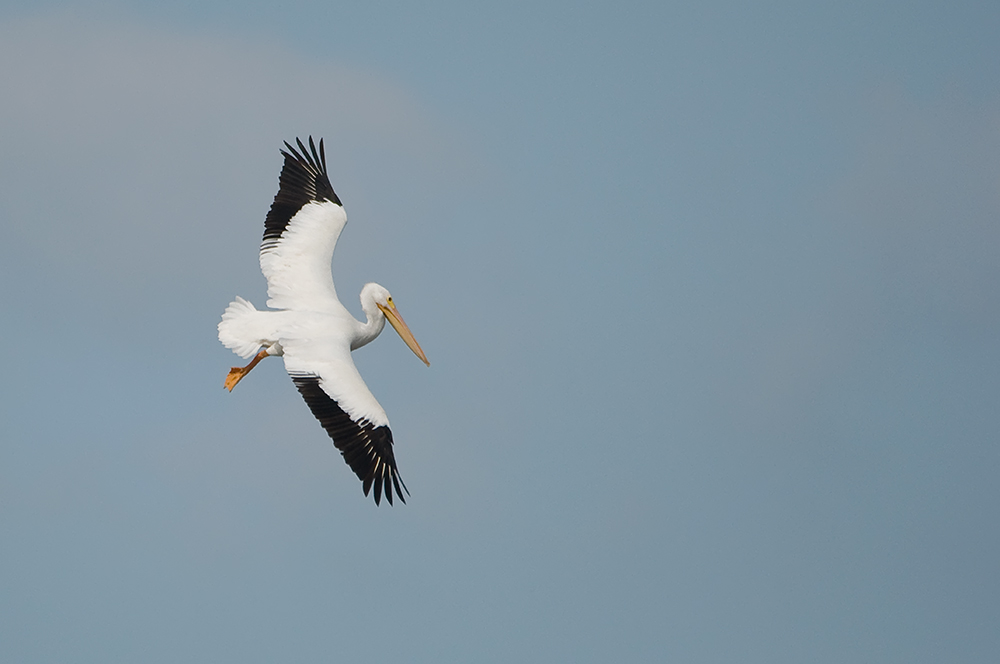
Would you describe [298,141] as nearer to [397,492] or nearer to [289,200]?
[289,200]

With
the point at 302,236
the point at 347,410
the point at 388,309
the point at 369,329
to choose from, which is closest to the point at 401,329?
the point at 388,309

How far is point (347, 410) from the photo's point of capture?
14336 mm

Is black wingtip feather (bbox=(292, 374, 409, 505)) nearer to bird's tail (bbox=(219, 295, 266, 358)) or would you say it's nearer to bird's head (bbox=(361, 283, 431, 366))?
bird's tail (bbox=(219, 295, 266, 358))

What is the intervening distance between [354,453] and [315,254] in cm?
336

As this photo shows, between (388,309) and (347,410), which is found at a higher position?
(388,309)

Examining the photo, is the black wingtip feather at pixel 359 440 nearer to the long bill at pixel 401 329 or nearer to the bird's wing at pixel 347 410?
the bird's wing at pixel 347 410

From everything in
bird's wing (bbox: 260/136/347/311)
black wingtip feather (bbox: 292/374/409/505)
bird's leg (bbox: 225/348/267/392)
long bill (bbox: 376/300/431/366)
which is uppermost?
bird's wing (bbox: 260/136/347/311)

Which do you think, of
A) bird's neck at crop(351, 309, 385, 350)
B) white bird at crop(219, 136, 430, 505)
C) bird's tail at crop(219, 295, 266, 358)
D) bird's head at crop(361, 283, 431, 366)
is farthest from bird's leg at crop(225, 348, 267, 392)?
bird's head at crop(361, 283, 431, 366)

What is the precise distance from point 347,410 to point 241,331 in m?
1.73

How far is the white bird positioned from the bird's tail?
0.04 feet

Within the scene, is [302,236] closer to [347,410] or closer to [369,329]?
[369,329]

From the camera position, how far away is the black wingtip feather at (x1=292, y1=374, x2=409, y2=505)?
46.0 feet

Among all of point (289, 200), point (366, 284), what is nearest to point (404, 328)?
point (366, 284)

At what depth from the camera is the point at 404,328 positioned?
1681 centimetres
